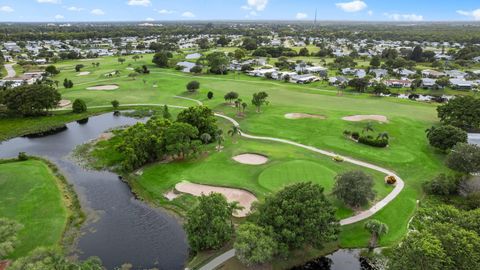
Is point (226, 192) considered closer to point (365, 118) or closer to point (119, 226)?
point (119, 226)

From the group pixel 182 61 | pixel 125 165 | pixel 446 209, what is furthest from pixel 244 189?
pixel 182 61

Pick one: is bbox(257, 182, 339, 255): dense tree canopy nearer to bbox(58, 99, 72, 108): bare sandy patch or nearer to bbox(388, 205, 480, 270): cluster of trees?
bbox(388, 205, 480, 270): cluster of trees

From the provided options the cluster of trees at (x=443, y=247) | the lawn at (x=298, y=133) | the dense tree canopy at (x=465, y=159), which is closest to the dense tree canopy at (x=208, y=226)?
the lawn at (x=298, y=133)

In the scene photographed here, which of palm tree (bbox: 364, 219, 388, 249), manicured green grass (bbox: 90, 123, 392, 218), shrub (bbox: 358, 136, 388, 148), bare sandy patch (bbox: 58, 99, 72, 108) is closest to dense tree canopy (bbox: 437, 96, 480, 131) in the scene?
shrub (bbox: 358, 136, 388, 148)

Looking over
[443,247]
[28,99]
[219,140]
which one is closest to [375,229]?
[443,247]

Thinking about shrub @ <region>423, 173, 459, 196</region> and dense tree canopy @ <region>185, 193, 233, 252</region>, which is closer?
dense tree canopy @ <region>185, 193, 233, 252</region>

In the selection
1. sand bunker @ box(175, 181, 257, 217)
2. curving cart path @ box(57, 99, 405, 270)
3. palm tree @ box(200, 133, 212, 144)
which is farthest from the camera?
palm tree @ box(200, 133, 212, 144)

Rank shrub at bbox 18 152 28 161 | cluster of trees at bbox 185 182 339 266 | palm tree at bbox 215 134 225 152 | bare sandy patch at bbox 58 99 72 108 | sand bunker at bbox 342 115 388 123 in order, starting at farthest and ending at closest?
1. bare sandy patch at bbox 58 99 72 108
2. sand bunker at bbox 342 115 388 123
3. palm tree at bbox 215 134 225 152
4. shrub at bbox 18 152 28 161
5. cluster of trees at bbox 185 182 339 266
